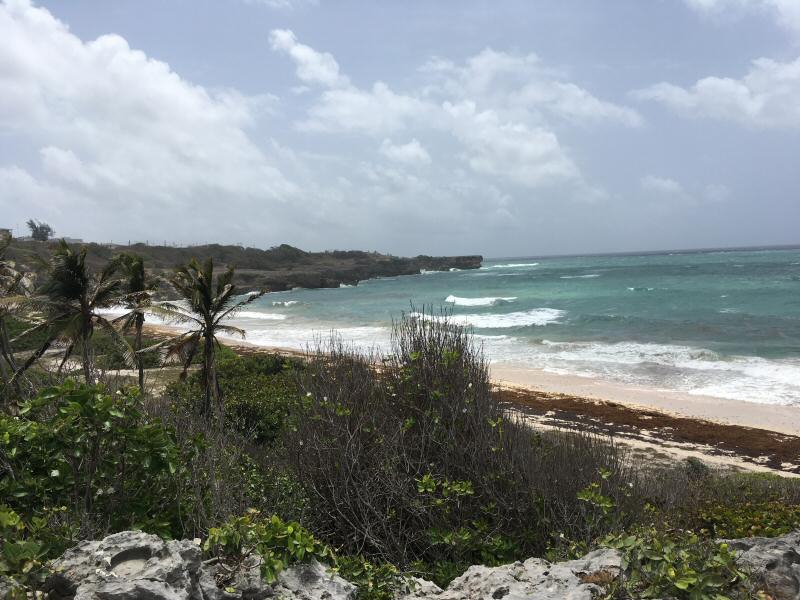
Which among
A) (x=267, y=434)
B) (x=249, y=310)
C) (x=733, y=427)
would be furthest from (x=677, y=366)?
(x=249, y=310)

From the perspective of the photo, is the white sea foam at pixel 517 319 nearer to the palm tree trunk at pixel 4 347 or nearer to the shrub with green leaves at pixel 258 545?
the palm tree trunk at pixel 4 347

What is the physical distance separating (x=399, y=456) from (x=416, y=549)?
96 centimetres

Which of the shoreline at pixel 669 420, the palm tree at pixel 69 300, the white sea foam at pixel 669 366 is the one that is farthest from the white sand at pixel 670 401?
the palm tree at pixel 69 300

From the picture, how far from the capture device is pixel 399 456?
574cm

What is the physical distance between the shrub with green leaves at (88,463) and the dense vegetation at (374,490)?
14 mm

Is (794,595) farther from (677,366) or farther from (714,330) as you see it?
(714,330)

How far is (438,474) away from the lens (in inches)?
225

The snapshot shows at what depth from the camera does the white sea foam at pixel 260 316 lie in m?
52.5

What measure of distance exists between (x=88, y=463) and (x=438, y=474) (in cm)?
334

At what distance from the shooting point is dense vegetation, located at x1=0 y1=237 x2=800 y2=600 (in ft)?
10.9

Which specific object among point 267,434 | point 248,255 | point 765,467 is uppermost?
point 248,255

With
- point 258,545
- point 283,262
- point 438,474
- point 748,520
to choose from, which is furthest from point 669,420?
point 283,262

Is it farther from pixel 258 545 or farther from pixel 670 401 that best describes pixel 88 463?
pixel 670 401

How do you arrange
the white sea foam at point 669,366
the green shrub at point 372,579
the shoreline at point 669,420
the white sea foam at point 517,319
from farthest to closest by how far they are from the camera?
the white sea foam at point 517,319, the white sea foam at point 669,366, the shoreline at point 669,420, the green shrub at point 372,579
